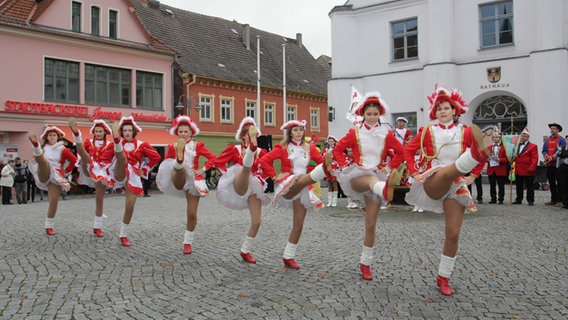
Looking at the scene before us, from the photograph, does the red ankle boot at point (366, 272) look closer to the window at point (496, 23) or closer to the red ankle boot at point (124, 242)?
the red ankle boot at point (124, 242)

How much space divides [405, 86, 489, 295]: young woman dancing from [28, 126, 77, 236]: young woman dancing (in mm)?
6397

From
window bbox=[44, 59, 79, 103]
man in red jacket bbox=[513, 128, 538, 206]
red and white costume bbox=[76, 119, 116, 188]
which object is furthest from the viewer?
window bbox=[44, 59, 79, 103]

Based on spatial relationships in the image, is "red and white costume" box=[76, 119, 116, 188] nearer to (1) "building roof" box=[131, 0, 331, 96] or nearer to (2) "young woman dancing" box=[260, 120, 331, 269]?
(2) "young woman dancing" box=[260, 120, 331, 269]

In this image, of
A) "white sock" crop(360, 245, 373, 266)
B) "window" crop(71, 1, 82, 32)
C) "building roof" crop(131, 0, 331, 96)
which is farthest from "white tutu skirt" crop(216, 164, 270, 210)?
"building roof" crop(131, 0, 331, 96)

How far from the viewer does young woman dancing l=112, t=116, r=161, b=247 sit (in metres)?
8.42

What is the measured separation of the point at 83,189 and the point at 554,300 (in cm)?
2365

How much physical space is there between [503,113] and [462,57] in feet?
10.1

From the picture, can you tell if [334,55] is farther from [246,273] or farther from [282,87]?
[246,273]

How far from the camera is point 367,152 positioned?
6.14 metres

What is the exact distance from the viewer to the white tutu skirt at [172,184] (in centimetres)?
762

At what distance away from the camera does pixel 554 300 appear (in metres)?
5.02

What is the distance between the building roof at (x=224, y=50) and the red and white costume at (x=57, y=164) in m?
24.0

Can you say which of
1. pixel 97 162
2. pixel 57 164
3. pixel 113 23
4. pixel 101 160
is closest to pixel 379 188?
pixel 101 160

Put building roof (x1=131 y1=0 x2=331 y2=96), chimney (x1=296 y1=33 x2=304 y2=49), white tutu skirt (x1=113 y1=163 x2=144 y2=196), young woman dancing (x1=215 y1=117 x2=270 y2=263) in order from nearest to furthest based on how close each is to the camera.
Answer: young woman dancing (x1=215 y1=117 x2=270 y2=263)
white tutu skirt (x1=113 y1=163 x2=144 y2=196)
building roof (x1=131 y1=0 x2=331 y2=96)
chimney (x1=296 y1=33 x2=304 y2=49)
